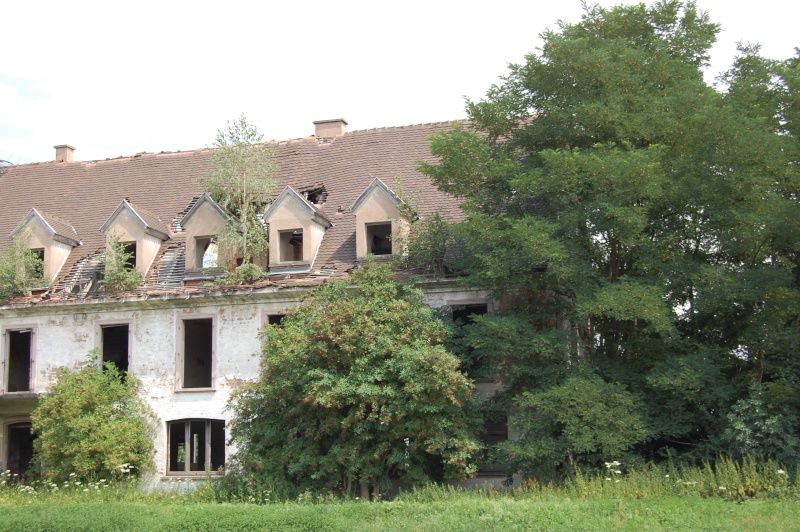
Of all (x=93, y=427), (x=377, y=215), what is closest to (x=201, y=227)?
(x=377, y=215)

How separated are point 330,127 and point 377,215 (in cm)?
744

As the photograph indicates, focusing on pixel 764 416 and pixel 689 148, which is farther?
pixel 689 148

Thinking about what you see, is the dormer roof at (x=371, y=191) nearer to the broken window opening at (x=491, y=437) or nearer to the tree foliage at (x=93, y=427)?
the broken window opening at (x=491, y=437)

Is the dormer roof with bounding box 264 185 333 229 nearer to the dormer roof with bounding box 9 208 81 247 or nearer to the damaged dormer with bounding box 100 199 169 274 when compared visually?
the damaged dormer with bounding box 100 199 169 274

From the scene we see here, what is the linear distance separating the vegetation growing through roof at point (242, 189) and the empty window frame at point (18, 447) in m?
8.35

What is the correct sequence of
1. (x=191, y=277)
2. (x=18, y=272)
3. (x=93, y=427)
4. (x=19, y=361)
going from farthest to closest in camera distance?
1. (x=19, y=361)
2. (x=18, y=272)
3. (x=191, y=277)
4. (x=93, y=427)

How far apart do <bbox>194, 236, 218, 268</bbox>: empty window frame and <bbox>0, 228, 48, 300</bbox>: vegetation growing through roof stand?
4.64 m

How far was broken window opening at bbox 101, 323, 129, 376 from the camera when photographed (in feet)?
92.3

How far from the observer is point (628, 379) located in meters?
19.2

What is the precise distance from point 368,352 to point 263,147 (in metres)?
9.35

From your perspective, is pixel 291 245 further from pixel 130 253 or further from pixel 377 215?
pixel 130 253

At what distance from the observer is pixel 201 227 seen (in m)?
25.1

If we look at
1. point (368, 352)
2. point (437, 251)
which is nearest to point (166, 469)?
point (368, 352)

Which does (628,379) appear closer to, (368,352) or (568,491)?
(568,491)
